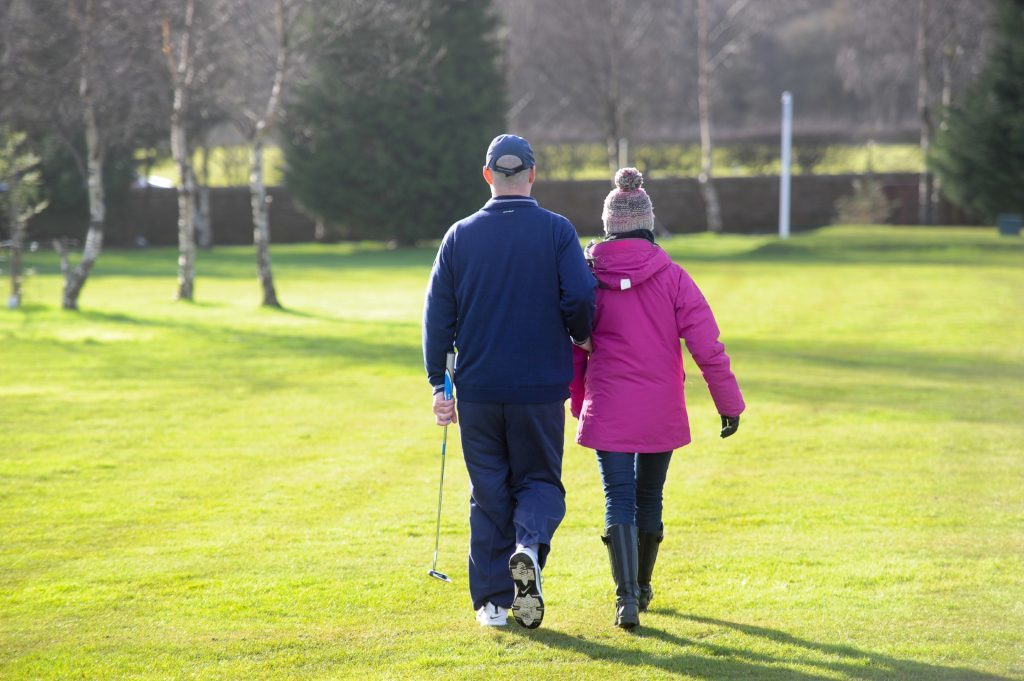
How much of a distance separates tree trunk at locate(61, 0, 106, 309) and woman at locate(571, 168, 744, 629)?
16.8m

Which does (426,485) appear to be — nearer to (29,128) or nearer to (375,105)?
(29,128)

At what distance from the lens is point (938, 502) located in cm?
781

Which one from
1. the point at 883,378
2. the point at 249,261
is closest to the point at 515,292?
the point at 883,378

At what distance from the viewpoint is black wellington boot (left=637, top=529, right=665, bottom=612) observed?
5.64 metres

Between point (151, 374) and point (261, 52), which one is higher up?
point (261, 52)

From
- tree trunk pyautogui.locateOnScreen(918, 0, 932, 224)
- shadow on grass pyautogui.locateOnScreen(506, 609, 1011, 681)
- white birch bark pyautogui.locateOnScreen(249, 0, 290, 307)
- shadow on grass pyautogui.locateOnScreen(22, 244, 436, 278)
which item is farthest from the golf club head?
tree trunk pyautogui.locateOnScreen(918, 0, 932, 224)

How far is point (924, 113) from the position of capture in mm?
43844

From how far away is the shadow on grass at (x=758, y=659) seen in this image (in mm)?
4758

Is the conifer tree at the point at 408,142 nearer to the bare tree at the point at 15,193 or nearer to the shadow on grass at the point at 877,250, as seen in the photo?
the shadow on grass at the point at 877,250

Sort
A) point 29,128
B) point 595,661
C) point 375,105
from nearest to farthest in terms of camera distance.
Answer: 1. point 595,661
2. point 29,128
3. point 375,105

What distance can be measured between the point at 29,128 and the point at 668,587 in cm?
2053

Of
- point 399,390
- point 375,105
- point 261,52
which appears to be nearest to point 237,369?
point 399,390

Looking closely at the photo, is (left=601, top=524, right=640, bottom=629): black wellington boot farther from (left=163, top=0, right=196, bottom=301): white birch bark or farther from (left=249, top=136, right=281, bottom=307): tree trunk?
(left=163, top=0, right=196, bottom=301): white birch bark

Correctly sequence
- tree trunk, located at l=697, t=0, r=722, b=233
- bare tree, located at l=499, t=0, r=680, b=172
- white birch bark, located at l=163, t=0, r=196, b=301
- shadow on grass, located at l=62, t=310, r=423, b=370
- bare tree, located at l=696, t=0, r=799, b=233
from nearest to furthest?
1. shadow on grass, located at l=62, t=310, r=423, b=370
2. white birch bark, located at l=163, t=0, r=196, b=301
3. tree trunk, located at l=697, t=0, r=722, b=233
4. bare tree, located at l=696, t=0, r=799, b=233
5. bare tree, located at l=499, t=0, r=680, b=172
